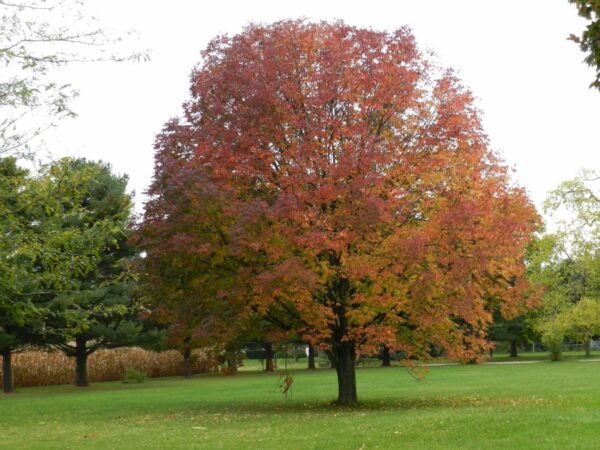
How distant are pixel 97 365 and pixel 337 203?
1320 inches

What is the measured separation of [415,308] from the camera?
65.1ft

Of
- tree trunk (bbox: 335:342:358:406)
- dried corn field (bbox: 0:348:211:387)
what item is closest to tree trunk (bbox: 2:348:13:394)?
dried corn field (bbox: 0:348:211:387)

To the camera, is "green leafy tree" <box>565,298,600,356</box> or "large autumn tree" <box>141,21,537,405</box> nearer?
"large autumn tree" <box>141,21,537,405</box>

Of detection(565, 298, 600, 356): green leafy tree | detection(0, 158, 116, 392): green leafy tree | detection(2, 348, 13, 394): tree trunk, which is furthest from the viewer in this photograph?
detection(565, 298, 600, 356): green leafy tree

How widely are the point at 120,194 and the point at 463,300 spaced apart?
25.8 meters

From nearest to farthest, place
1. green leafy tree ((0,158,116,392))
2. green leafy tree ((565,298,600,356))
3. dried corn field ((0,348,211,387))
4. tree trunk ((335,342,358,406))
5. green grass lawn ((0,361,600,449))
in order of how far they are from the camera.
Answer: green leafy tree ((0,158,116,392))
green grass lawn ((0,361,600,449))
tree trunk ((335,342,358,406))
dried corn field ((0,348,211,387))
green leafy tree ((565,298,600,356))

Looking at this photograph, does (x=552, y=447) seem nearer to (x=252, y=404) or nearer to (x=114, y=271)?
(x=252, y=404)

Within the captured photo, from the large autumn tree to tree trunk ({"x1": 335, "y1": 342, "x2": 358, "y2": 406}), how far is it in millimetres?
44

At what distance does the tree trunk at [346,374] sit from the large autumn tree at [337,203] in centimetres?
4

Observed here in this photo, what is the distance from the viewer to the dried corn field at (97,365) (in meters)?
44.9

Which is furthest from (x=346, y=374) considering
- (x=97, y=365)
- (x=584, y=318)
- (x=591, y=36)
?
(x=584, y=318)

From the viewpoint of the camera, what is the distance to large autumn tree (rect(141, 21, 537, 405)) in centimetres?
1955

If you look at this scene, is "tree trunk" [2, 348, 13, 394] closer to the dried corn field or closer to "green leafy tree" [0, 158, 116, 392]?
the dried corn field

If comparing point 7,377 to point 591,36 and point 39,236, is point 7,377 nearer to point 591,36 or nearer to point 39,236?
point 39,236
